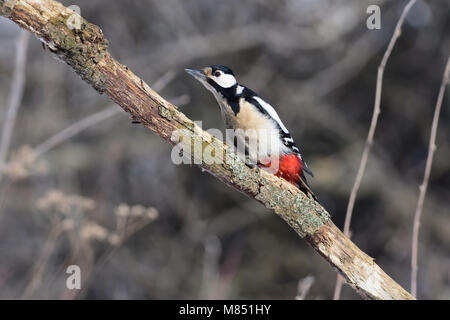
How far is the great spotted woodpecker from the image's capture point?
3832 mm

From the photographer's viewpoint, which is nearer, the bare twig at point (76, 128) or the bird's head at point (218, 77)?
the bare twig at point (76, 128)

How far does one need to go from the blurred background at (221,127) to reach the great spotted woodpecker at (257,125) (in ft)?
8.80

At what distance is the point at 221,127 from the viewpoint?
22.9 ft

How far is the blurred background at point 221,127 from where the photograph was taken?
6.78 meters

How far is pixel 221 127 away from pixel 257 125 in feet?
10.1

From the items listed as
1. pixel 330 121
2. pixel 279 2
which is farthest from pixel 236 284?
pixel 279 2

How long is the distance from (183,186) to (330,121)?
2.22 m

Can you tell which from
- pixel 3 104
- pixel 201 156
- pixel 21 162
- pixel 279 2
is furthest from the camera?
pixel 3 104

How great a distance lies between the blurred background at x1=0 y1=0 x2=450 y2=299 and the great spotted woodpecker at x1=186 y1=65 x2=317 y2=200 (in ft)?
8.80

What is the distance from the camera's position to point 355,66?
6.91 m

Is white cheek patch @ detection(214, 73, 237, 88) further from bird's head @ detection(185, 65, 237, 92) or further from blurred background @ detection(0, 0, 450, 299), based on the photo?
blurred background @ detection(0, 0, 450, 299)

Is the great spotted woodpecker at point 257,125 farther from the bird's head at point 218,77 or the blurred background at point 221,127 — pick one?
the blurred background at point 221,127

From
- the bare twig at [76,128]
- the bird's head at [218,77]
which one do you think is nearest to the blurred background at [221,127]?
the bird's head at [218,77]

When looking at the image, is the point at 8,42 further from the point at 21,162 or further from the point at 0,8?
the point at 0,8
